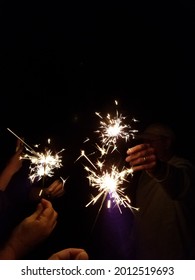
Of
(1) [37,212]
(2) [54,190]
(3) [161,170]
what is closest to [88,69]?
(2) [54,190]

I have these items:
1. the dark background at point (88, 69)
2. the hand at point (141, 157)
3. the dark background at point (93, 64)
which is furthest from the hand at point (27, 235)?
the dark background at point (93, 64)

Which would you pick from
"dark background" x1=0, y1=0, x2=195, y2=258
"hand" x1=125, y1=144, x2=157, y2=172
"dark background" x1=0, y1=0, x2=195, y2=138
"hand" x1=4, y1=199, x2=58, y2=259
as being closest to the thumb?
"hand" x1=4, y1=199, x2=58, y2=259

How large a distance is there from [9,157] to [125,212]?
4.72ft

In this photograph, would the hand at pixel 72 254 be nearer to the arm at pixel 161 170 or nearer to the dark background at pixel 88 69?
the arm at pixel 161 170

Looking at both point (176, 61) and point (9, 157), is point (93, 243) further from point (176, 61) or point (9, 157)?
point (176, 61)

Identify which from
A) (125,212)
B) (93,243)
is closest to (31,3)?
(125,212)

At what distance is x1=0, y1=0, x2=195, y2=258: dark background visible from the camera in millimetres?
4148

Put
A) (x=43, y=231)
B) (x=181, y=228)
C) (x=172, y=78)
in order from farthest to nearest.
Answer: (x=172, y=78)
(x=181, y=228)
(x=43, y=231)

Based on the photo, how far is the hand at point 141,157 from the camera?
94.5 inches

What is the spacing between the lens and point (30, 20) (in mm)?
4141

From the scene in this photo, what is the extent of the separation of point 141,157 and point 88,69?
96.1 inches

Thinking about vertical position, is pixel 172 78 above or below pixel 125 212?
above

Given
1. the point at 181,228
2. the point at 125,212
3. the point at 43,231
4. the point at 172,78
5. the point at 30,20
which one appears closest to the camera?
the point at 43,231

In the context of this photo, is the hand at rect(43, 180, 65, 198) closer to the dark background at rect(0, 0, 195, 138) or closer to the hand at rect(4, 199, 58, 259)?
the hand at rect(4, 199, 58, 259)
